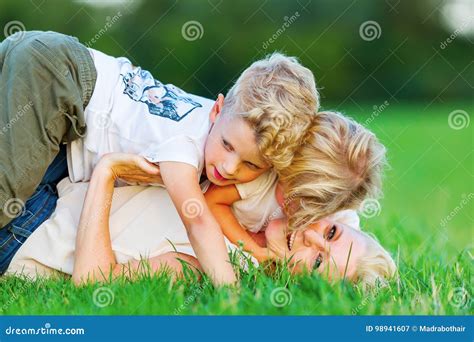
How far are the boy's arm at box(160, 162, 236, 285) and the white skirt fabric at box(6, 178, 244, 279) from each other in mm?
207

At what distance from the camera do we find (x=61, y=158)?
2.97 meters

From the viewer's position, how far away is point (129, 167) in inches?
107

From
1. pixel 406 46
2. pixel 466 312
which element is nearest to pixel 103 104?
pixel 466 312

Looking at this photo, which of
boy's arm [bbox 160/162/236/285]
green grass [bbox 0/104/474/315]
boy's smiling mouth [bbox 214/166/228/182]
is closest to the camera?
green grass [bbox 0/104/474/315]

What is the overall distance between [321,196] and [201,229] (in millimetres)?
467

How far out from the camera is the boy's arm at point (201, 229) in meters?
2.50

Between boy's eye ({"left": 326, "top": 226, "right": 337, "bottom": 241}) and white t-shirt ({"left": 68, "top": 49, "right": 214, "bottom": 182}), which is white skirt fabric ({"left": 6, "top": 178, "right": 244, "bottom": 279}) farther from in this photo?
boy's eye ({"left": 326, "top": 226, "right": 337, "bottom": 241})

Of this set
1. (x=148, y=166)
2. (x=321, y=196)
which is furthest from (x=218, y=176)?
(x=321, y=196)

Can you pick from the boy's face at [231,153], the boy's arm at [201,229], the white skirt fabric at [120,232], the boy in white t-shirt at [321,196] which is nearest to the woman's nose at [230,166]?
the boy's face at [231,153]

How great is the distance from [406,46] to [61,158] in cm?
789

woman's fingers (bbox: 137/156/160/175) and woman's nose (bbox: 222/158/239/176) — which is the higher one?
woman's nose (bbox: 222/158/239/176)

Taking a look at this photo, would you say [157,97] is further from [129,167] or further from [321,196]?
[321,196]

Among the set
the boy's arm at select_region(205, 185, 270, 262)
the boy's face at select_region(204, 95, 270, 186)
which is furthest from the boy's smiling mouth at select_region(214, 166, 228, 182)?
the boy's arm at select_region(205, 185, 270, 262)

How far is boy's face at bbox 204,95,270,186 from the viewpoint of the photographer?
2.55 m
